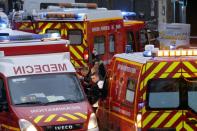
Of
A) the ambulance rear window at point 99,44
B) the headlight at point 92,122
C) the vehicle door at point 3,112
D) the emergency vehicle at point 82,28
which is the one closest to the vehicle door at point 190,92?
the headlight at point 92,122

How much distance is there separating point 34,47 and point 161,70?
3063mm

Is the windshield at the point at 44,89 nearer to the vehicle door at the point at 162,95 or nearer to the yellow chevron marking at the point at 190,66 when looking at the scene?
the vehicle door at the point at 162,95

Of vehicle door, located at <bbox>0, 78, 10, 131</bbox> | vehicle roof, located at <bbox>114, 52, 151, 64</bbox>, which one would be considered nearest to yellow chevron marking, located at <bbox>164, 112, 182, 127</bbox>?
vehicle roof, located at <bbox>114, 52, 151, 64</bbox>

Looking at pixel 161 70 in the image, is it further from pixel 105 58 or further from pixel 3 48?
pixel 105 58

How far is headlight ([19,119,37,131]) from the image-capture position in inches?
388

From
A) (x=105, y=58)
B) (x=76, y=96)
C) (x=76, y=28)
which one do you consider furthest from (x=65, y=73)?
(x=105, y=58)

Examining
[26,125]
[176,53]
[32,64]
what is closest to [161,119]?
[176,53]

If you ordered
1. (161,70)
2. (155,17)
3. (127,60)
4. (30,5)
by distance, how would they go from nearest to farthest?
(161,70) < (127,60) < (30,5) < (155,17)

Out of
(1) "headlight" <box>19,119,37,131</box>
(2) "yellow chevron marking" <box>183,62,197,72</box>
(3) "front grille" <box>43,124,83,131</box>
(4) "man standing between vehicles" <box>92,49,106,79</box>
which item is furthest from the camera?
(4) "man standing between vehicles" <box>92,49,106,79</box>

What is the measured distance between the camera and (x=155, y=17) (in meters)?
36.1

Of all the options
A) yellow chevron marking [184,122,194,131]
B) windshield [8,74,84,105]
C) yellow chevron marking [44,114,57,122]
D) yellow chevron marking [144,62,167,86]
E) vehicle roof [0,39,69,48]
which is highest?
vehicle roof [0,39,69,48]

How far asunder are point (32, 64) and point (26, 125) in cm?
142

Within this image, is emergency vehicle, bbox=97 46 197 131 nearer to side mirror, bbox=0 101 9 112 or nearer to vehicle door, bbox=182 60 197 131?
vehicle door, bbox=182 60 197 131

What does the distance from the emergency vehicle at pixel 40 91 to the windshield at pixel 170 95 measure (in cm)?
167
